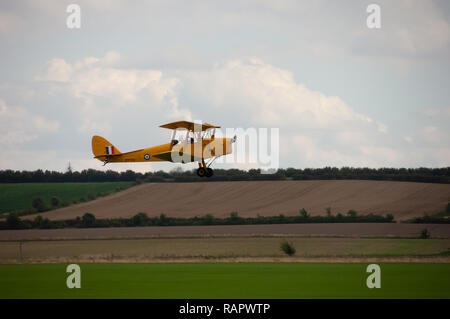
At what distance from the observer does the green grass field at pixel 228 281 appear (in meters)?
39.8

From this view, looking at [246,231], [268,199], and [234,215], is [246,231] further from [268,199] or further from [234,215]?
[268,199]

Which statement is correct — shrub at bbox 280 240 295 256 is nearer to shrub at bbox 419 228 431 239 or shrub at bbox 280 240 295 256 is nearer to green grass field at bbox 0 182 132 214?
shrub at bbox 419 228 431 239

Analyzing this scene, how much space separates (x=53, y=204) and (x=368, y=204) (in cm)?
4168

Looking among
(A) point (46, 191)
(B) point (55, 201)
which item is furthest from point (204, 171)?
(A) point (46, 191)

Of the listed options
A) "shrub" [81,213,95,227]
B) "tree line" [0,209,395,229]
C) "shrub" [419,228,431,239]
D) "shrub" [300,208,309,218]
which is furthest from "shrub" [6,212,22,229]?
"shrub" [419,228,431,239]

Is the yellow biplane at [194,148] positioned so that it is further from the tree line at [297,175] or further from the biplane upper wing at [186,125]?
A: the tree line at [297,175]

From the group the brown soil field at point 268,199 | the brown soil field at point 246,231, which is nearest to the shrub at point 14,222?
the brown soil field at point 246,231

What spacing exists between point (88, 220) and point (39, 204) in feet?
42.9

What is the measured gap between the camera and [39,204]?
91875 mm

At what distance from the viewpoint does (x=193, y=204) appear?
287ft

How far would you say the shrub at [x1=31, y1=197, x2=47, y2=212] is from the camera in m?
90.6

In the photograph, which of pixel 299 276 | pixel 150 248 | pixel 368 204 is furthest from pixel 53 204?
pixel 299 276

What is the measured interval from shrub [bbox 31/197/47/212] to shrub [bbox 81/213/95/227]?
10414mm

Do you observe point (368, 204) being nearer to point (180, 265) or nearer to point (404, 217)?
point (404, 217)
